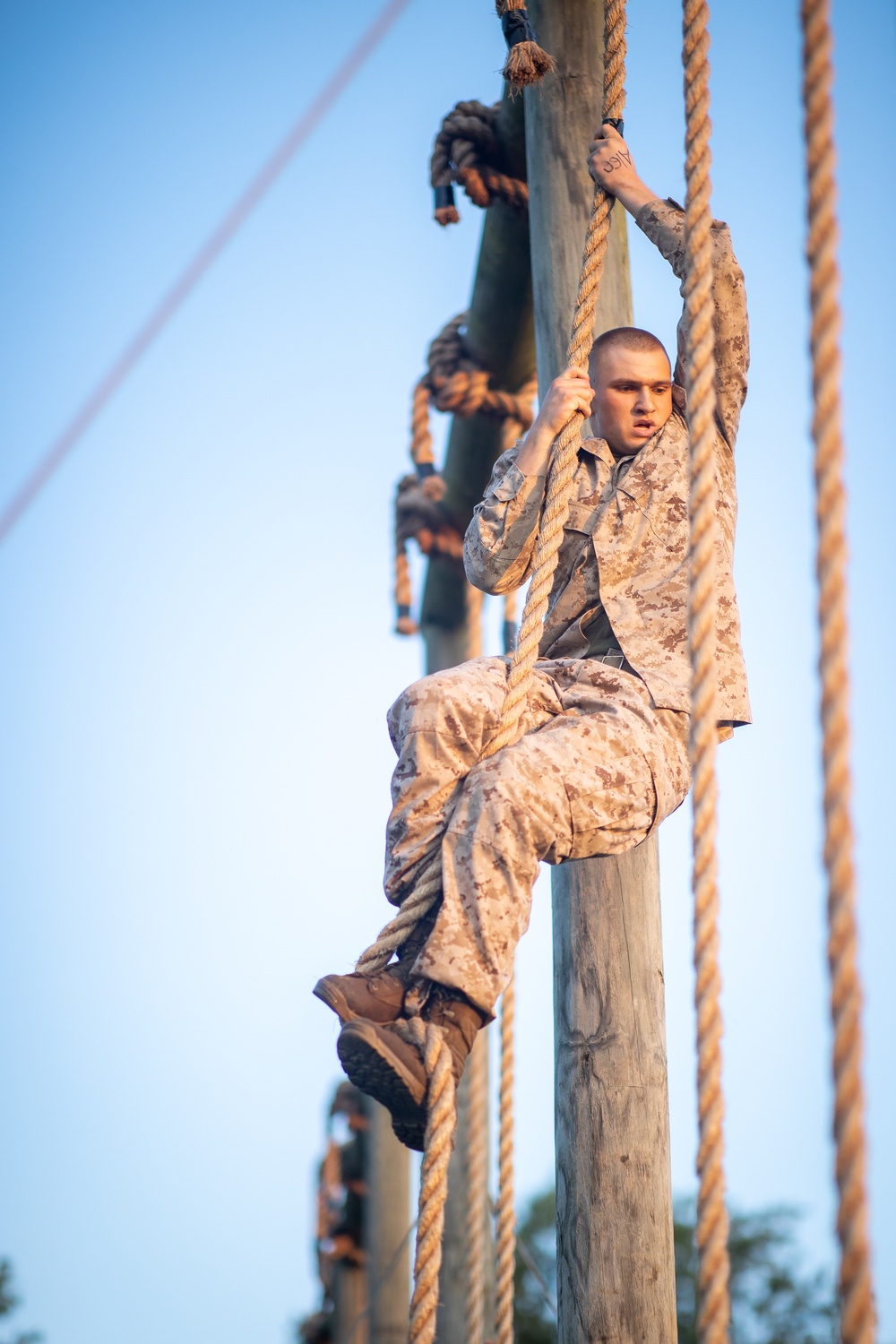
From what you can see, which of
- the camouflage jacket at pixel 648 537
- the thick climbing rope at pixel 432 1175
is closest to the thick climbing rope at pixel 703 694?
the thick climbing rope at pixel 432 1175

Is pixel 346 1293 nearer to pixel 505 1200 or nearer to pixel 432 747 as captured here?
pixel 505 1200

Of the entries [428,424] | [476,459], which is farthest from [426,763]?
[428,424]

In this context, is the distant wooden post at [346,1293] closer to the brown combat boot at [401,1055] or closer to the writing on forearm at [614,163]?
the brown combat boot at [401,1055]

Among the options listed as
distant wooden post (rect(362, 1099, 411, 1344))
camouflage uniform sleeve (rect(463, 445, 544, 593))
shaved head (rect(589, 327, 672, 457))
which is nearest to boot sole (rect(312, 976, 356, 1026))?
camouflage uniform sleeve (rect(463, 445, 544, 593))

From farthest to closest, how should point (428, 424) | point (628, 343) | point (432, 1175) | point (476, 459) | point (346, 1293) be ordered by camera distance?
point (346, 1293) < point (428, 424) < point (476, 459) < point (628, 343) < point (432, 1175)

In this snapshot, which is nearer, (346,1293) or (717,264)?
(717,264)

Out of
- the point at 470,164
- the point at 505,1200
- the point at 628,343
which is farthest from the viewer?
the point at 470,164

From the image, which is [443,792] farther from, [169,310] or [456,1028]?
[169,310]

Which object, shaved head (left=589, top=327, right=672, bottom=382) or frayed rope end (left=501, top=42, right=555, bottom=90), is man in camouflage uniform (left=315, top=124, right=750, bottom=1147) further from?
frayed rope end (left=501, top=42, right=555, bottom=90)

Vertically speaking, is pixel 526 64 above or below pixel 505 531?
above

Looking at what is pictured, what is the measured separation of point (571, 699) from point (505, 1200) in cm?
97

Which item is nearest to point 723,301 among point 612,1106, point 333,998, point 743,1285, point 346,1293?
point 333,998

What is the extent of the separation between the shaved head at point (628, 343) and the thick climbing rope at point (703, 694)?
0.77 metres

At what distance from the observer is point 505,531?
2391mm
